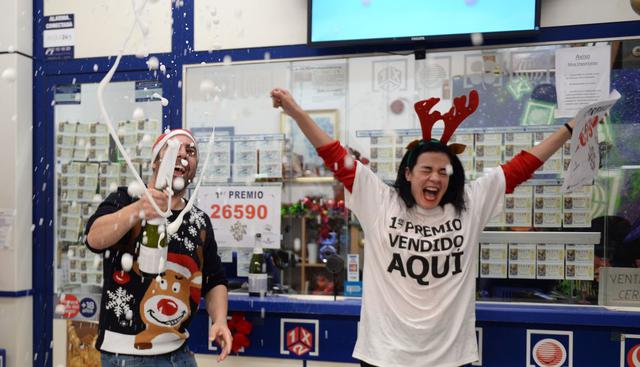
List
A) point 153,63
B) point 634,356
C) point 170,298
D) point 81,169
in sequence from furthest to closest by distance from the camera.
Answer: point 81,169 → point 153,63 → point 634,356 → point 170,298

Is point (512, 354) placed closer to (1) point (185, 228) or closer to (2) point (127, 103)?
(1) point (185, 228)

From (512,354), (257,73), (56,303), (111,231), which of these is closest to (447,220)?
(512,354)

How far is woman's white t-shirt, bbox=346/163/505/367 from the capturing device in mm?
2158

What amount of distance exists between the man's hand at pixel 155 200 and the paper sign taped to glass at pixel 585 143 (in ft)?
5.65

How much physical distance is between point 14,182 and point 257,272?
5.72 feet

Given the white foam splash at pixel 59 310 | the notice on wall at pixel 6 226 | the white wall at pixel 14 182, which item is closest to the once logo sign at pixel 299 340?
the white foam splash at pixel 59 310

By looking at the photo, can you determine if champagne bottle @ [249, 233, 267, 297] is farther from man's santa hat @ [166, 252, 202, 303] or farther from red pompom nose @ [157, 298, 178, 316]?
red pompom nose @ [157, 298, 178, 316]

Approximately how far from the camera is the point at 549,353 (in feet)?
9.13

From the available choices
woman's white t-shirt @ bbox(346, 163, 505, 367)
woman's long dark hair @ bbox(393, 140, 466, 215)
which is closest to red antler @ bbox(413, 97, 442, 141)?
woman's long dark hair @ bbox(393, 140, 466, 215)

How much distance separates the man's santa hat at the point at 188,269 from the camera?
212cm

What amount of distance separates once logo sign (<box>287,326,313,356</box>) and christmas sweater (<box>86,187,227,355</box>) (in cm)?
99

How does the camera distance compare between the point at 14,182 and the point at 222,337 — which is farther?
the point at 14,182

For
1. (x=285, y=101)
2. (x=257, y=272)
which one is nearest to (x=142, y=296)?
(x=285, y=101)

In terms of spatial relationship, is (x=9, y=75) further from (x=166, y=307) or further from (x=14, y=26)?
(x=166, y=307)
